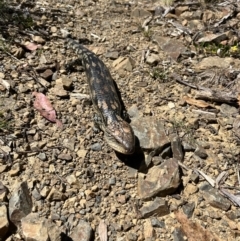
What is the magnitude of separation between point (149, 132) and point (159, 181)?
0.90m

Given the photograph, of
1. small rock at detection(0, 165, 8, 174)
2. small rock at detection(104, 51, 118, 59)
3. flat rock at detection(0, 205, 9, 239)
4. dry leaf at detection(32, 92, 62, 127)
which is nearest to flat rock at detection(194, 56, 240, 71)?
small rock at detection(104, 51, 118, 59)

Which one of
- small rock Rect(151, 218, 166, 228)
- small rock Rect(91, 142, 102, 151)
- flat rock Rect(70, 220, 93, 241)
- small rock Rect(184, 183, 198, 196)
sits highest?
small rock Rect(91, 142, 102, 151)

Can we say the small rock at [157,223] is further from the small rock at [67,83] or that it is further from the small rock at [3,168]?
the small rock at [67,83]

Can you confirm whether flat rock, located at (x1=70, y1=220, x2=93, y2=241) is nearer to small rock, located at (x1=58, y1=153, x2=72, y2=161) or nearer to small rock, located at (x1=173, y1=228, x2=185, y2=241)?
small rock, located at (x1=58, y1=153, x2=72, y2=161)

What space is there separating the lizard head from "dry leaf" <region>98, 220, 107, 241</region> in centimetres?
109

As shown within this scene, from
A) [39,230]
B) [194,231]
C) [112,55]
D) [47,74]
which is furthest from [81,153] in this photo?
[112,55]

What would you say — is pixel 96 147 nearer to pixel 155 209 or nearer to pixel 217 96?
pixel 155 209

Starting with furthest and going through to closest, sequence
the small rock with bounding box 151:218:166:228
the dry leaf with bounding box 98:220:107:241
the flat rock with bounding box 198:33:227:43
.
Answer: the flat rock with bounding box 198:33:227:43
the small rock with bounding box 151:218:166:228
the dry leaf with bounding box 98:220:107:241

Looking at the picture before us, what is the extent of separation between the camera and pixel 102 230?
18.0 feet

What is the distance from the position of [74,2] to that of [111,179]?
4890 millimetres

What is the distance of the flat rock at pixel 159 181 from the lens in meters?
5.81

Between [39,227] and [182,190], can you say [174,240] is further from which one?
[39,227]

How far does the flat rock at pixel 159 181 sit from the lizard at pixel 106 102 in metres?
0.45

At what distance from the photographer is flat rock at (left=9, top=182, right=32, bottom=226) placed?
5170mm
